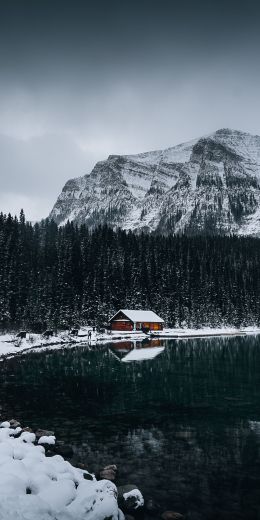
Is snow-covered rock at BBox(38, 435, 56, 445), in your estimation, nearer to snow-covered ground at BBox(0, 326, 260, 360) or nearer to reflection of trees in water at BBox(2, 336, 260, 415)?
reflection of trees in water at BBox(2, 336, 260, 415)

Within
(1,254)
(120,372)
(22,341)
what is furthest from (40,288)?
(120,372)

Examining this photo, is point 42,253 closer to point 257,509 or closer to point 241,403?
point 241,403

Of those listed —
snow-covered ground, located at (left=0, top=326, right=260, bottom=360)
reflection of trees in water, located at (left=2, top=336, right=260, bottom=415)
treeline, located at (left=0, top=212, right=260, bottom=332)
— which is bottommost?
reflection of trees in water, located at (left=2, top=336, right=260, bottom=415)

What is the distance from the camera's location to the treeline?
9044 cm

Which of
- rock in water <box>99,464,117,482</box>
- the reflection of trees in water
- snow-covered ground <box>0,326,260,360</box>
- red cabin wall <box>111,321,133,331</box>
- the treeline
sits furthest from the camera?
red cabin wall <box>111,321,133,331</box>

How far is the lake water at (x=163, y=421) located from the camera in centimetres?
1414

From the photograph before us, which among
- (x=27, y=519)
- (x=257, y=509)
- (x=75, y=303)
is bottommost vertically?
(x=257, y=509)

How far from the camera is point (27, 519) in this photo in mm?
9766

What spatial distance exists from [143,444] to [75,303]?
3153 inches

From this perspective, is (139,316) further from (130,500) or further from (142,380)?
(130,500)

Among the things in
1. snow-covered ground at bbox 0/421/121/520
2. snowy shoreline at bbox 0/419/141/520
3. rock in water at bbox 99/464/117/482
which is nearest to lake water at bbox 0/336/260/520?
rock in water at bbox 99/464/117/482

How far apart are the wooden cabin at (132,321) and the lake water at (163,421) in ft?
171

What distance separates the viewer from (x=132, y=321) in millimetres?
96688

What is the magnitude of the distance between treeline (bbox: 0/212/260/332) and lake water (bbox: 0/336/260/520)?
42390 millimetres
